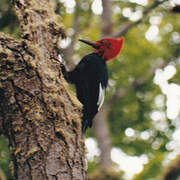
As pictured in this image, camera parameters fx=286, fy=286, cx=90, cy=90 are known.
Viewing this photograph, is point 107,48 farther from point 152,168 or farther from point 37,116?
point 152,168

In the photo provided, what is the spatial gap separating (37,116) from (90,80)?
1894 millimetres

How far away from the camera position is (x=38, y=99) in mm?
2158

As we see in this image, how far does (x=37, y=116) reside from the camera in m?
2.08

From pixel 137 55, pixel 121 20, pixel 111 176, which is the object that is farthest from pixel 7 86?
pixel 137 55

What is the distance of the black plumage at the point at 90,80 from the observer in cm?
370

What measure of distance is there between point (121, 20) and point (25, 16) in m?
4.93

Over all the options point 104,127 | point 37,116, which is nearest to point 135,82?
point 104,127

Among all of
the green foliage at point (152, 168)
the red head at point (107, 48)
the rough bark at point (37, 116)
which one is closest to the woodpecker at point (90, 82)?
the red head at point (107, 48)

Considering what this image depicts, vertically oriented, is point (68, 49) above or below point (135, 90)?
above

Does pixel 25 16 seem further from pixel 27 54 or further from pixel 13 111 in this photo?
pixel 13 111

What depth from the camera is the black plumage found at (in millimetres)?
3701

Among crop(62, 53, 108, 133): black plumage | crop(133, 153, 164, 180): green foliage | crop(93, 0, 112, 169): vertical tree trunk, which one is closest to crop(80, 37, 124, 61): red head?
crop(62, 53, 108, 133): black plumage

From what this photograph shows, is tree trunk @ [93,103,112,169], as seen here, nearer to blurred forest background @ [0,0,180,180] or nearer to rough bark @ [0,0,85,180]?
blurred forest background @ [0,0,180,180]

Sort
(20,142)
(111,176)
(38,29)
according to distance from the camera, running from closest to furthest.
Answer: (20,142) → (38,29) → (111,176)
